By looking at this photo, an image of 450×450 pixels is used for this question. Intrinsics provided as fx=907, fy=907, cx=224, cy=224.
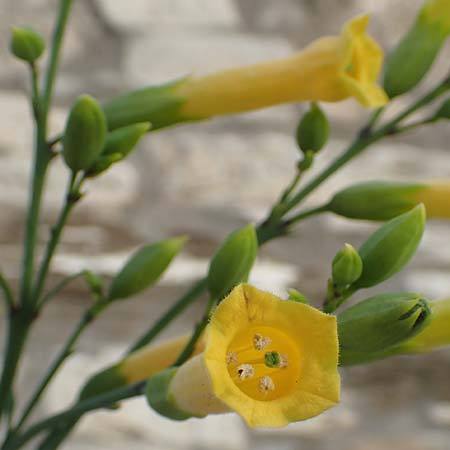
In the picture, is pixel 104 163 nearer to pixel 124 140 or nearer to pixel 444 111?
pixel 124 140

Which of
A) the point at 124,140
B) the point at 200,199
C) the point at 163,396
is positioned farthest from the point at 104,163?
the point at 200,199

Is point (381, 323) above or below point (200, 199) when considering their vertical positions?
above

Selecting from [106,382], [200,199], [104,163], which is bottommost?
[200,199]

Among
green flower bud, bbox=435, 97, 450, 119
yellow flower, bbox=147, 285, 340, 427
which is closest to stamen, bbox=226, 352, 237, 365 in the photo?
yellow flower, bbox=147, 285, 340, 427

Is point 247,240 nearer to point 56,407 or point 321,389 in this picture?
point 321,389

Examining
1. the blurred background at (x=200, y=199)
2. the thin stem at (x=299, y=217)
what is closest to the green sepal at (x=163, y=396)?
the thin stem at (x=299, y=217)

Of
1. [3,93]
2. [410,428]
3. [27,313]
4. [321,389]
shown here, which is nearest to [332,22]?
[3,93]

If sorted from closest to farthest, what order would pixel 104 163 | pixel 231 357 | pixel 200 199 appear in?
pixel 231 357 < pixel 104 163 < pixel 200 199
